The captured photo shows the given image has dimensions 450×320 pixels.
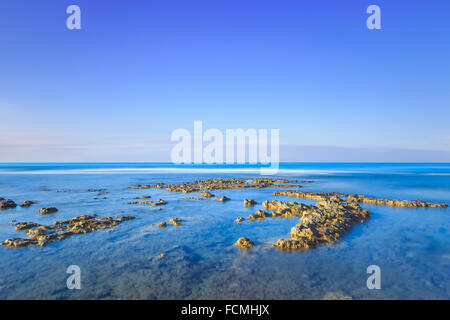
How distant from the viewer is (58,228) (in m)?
15.8

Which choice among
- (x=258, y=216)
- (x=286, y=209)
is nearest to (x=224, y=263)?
(x=258, y=216)

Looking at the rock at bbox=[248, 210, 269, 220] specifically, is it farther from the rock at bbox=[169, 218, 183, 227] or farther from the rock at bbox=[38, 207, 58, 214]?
the rock at bbox=[38, 207, 58, 214]

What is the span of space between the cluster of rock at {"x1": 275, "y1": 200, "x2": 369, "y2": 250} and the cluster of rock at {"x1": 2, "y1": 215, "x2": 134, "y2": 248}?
1244 cm

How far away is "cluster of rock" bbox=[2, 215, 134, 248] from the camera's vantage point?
520 inches

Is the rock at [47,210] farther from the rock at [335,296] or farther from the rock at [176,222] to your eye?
the rock at [335,296]

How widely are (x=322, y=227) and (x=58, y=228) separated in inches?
687

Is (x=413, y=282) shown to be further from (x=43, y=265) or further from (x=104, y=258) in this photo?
(x=43, y=265)

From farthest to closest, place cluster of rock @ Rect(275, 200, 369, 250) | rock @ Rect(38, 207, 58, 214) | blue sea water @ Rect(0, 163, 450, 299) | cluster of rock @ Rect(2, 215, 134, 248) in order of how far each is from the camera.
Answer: rock @ Rect(38, 207, 58, 214)
cluster of rock @ Rect(2, 215, 134, 248)
cluster of rock @ Rect(275, 200, 369, 250)
blue sea water @ Rect(0, 163, 450, 299)

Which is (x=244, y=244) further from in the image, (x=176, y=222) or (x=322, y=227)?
(x=176, y=222)

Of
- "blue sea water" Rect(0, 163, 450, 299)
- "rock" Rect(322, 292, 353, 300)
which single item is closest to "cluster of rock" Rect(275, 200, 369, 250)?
"blue sea water" Rect(0, 163, 450, 299)

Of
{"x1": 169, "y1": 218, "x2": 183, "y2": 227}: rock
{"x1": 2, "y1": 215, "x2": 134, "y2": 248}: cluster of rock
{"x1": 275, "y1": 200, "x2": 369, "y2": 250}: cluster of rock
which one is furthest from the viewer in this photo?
{"x1": 169, "y1": 218, "x2": 183, "y2": 227}: rock

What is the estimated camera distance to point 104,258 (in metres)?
11.4
